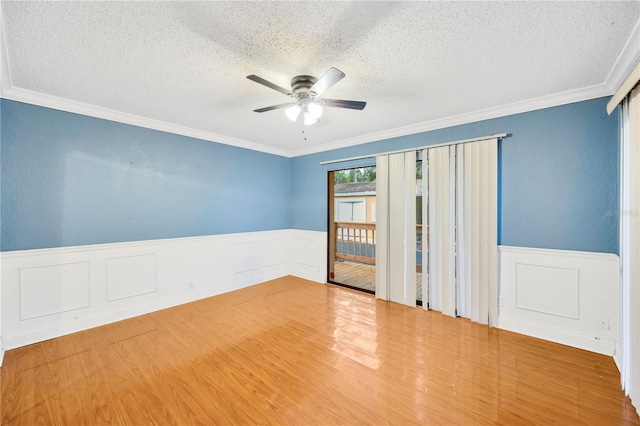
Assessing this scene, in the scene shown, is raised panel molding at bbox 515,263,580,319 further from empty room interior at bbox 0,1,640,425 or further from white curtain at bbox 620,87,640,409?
white curtain at bbox 620,87,640,409

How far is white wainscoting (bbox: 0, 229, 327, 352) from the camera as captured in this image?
2531mm

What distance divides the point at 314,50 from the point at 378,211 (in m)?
2.56

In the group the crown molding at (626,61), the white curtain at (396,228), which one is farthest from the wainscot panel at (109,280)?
the crown molding at (626,61)

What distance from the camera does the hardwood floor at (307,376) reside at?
1.70 metres

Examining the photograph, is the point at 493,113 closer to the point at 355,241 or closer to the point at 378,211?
the point at 378,211

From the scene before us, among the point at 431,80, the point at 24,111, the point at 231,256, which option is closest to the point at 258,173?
the point at 231,256

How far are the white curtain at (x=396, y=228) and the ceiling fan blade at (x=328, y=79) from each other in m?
2.06

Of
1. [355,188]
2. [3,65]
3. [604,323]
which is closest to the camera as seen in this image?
[3,65]

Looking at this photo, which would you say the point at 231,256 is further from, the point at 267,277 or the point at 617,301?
the point at 617,301

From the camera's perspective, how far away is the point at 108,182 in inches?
121

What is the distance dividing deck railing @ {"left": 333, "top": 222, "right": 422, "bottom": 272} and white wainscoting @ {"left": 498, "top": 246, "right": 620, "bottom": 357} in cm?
326

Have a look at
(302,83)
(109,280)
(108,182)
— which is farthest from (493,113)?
(109,280)

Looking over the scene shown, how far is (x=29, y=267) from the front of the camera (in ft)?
8.43

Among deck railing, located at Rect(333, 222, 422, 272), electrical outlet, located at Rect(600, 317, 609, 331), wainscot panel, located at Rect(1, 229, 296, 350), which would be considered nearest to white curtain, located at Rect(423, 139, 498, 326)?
electrical outlet, located at Rect(600, 317, 609, 331)
